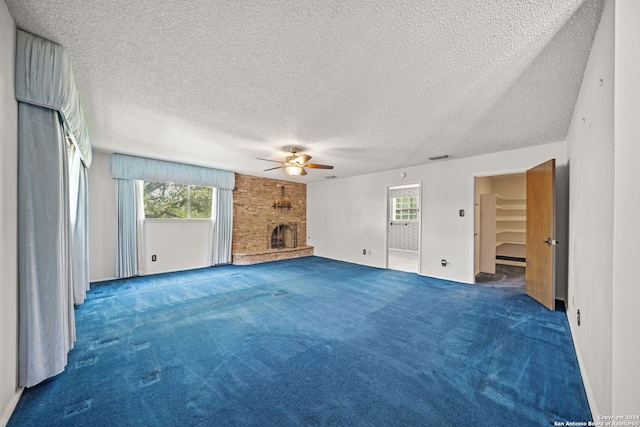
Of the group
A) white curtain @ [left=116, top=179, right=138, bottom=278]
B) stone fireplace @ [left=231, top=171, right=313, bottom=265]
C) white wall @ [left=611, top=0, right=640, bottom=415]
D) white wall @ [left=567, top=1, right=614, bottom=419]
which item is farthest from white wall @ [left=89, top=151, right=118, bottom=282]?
white wall @ [left=567, top=1, right=614, bottom=419]

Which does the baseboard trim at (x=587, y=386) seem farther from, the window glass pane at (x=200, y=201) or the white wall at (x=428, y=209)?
the window glass pane at (x=200, y=201)

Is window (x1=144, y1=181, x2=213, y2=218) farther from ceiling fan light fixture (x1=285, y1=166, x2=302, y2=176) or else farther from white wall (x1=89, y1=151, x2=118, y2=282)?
ceiling fan light fixture (x1=285, y1=166, x2=302, y2=176)

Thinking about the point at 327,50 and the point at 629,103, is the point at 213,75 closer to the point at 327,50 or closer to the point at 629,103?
the point at 327,50

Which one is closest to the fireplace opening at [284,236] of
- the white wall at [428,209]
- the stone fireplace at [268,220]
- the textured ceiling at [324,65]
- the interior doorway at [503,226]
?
the stone fireplace at [268,220]

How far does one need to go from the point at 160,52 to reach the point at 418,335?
3.24m

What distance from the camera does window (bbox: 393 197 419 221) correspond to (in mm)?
8281

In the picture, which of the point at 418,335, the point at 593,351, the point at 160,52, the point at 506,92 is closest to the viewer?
the point at 593,351

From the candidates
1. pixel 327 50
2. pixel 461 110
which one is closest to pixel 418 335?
pixel 461 110

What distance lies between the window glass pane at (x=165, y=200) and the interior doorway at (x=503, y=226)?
6473mm

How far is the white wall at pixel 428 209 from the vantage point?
3.99 metres

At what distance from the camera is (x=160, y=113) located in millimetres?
2559

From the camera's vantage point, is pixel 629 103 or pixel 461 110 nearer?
pixel 629 103

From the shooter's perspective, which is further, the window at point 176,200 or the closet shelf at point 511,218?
the closet shelf at point 511,218

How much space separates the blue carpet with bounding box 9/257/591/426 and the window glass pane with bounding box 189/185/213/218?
7.60ft
